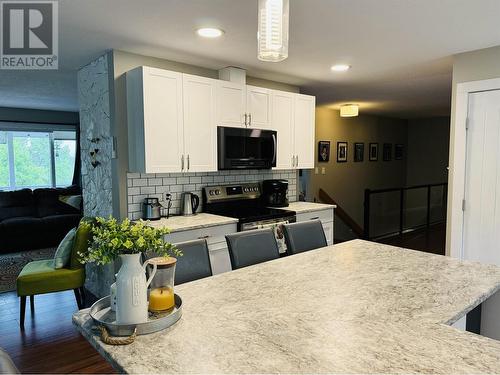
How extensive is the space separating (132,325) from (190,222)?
1.94 meters

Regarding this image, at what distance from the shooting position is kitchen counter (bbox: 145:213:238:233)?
2980 mm

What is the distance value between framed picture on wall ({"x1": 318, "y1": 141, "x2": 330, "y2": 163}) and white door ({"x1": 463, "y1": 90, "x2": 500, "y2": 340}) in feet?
11.9

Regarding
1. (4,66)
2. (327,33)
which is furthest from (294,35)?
(4,66)

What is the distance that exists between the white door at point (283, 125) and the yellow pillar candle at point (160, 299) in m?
2.92

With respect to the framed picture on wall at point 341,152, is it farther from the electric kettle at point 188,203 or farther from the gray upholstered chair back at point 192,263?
the gray upholstered chair back at point 192,263

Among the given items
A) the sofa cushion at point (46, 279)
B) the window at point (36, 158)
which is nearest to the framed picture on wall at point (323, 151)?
the sofa cushion at point (46, 279)

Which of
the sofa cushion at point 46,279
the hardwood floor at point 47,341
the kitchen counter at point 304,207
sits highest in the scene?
the kitchen counter at point 304,207

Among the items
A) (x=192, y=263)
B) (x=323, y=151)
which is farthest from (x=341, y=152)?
(x=192, y=263)

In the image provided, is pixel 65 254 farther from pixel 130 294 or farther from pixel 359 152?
pixel 359 152

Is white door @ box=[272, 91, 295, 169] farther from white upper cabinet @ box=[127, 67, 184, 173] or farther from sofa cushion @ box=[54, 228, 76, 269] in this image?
sofa cushion @ box=[54, 228, 76, 269]

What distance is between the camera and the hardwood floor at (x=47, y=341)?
2.54m

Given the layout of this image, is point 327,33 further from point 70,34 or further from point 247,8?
point 70,34

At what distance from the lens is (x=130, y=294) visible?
124cm

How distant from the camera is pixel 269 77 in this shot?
4.21 metres
